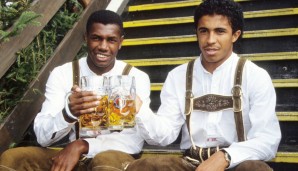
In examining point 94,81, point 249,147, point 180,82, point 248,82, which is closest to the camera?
point 94,81

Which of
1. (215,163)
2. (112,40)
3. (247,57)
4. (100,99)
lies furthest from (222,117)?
(247,57)

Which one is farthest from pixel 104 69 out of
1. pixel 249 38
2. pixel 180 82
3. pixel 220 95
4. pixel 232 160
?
pixel 249 38

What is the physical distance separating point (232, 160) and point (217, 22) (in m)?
0.84

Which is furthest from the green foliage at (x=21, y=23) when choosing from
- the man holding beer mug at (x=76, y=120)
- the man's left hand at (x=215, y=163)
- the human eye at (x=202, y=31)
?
the man's left hand at (x=215, y=163)

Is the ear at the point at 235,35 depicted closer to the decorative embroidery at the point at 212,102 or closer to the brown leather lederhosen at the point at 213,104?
the brown leather lederhosen at the point at 213,104

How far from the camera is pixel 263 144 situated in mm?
2471

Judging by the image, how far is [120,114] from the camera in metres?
2.27

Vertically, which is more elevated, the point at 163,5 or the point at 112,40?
the point at 163,5

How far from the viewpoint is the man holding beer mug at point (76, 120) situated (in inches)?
98.9

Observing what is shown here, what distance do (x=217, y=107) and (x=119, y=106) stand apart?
2.32 ft

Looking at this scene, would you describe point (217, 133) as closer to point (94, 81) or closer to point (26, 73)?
point (94, 81)

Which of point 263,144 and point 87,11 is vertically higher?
point 87,11

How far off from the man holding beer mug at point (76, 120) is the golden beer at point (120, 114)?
0.27 ft

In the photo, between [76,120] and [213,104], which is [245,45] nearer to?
[213,104]
